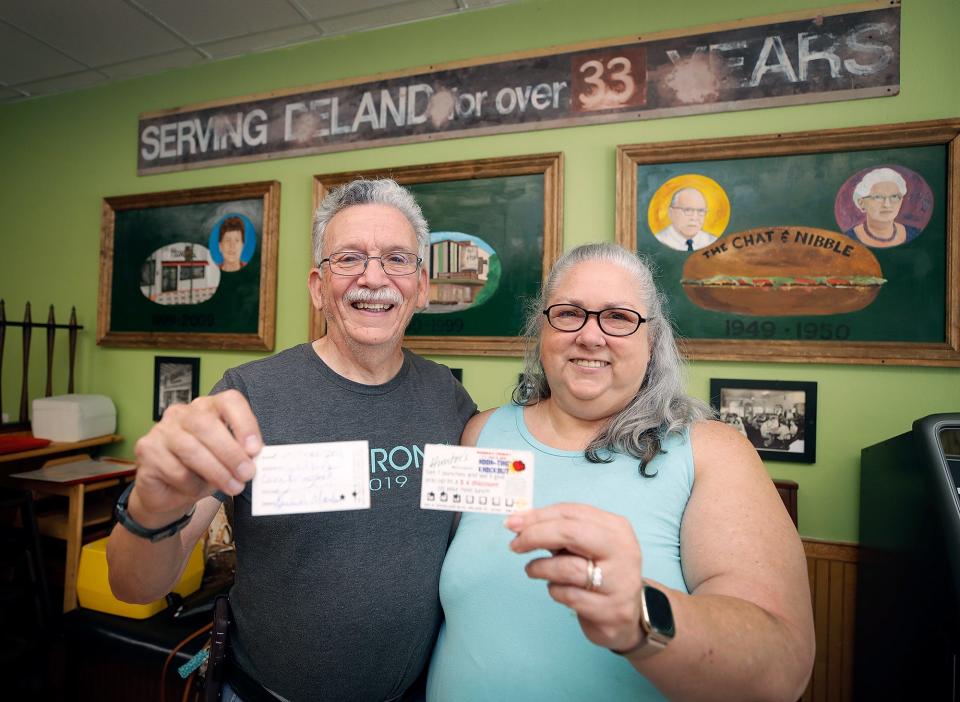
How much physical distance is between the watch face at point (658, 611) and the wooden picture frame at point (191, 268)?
2.36m

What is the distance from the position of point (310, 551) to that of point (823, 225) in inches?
81.3

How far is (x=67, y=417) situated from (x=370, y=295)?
2.57 m

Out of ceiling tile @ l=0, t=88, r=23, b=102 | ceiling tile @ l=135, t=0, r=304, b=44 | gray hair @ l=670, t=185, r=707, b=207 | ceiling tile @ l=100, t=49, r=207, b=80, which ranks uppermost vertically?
ceiling tile @ l=135, t=0, r=304, b=44

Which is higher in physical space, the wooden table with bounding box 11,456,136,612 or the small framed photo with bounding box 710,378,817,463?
the small framed photo with bounding box 710,378,817,463

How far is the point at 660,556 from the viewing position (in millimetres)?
921

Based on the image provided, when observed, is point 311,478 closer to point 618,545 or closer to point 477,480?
point 477,480

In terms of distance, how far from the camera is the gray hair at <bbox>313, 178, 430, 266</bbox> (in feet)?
4.03

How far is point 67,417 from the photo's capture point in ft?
8.90

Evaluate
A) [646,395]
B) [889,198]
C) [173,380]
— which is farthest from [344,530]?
[173,380]

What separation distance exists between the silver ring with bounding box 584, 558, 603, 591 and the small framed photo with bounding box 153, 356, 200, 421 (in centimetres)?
266

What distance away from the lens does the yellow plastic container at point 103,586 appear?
6.53ft

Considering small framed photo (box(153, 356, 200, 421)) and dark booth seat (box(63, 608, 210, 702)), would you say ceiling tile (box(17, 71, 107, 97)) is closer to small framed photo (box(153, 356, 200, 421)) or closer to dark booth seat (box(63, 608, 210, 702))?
small framed photo (box(153, 356, 200, 421))

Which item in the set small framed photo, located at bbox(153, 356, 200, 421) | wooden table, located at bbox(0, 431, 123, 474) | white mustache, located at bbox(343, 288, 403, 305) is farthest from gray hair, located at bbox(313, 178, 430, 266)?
wooden table, located at bbox(0, 431, 123, 474)

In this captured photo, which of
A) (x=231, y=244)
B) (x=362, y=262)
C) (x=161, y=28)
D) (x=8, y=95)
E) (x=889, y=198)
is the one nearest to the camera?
(x=362, y=262)
